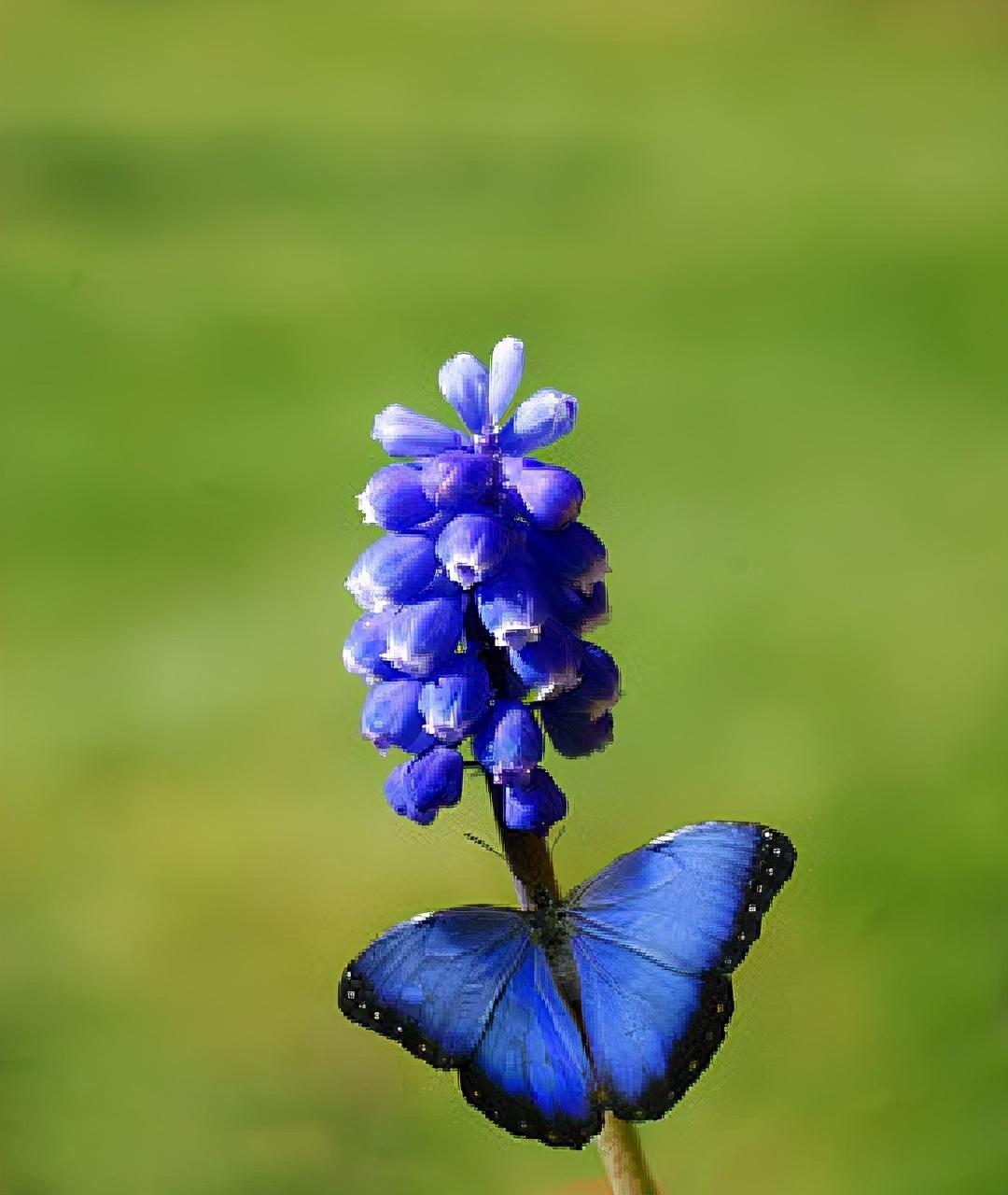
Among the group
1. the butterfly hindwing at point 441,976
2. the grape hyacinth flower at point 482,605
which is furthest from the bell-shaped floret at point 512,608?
the butterfly hindwing at point 441,976

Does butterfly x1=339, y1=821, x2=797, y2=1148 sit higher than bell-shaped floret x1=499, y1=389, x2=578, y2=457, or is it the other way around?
bell-shaped floret x1=499, y1=389, x2=578, y2=457

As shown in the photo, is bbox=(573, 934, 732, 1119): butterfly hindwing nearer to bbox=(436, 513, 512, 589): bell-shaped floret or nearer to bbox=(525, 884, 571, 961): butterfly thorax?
bbox=(525, 884, 571, 961): butterfly thorax

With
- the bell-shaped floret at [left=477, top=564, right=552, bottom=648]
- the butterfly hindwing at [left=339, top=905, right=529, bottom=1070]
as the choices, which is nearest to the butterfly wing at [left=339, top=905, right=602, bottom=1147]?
the butterfly hindwing at [left=339, top=905, right=529, bottom=1070]

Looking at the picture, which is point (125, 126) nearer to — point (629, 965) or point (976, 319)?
point (976, 319)

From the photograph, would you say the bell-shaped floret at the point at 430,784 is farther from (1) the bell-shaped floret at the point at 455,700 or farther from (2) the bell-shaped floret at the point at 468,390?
(2) the bell-shaped floret at the point at 468,390

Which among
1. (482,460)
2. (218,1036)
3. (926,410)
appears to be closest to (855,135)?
(926,410)

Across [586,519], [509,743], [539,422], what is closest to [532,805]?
[509,743]
